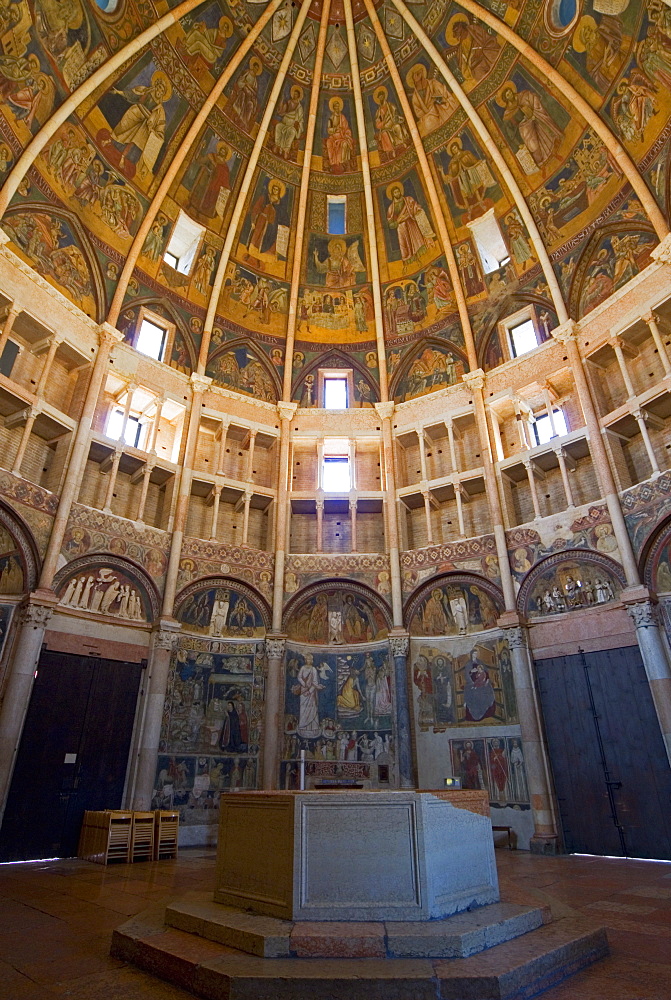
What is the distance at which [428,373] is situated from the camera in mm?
21781

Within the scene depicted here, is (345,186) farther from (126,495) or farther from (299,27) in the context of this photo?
(126,495)

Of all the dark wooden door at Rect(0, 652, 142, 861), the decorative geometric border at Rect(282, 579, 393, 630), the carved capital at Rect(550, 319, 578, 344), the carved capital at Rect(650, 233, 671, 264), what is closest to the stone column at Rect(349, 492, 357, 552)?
the decorative geometric border at Rect(282, 579, 393, 630)

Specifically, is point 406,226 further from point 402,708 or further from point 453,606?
point 402,708

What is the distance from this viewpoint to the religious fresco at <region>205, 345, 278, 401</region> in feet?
70.7

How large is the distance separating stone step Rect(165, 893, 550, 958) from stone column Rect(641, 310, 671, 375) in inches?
Result: 548

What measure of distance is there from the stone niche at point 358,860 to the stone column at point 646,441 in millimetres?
11894

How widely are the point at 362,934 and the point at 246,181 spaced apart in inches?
919

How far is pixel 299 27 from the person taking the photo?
2086cm

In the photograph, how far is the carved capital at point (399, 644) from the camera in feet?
58.7

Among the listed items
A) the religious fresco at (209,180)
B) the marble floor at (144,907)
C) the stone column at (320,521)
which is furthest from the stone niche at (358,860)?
the religious fresco at (209,180)

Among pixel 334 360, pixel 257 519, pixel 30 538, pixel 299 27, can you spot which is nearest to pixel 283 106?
pixel 299 27

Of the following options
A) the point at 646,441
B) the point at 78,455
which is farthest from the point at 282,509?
the point at 646,441

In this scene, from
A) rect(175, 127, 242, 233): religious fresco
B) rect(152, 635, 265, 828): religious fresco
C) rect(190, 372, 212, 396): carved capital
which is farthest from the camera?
rect(175, 127, 242, 233): religious fresco

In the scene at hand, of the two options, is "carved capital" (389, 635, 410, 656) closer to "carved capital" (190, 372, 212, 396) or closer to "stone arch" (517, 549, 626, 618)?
"stone arch" (517, 549, 626, 618)
